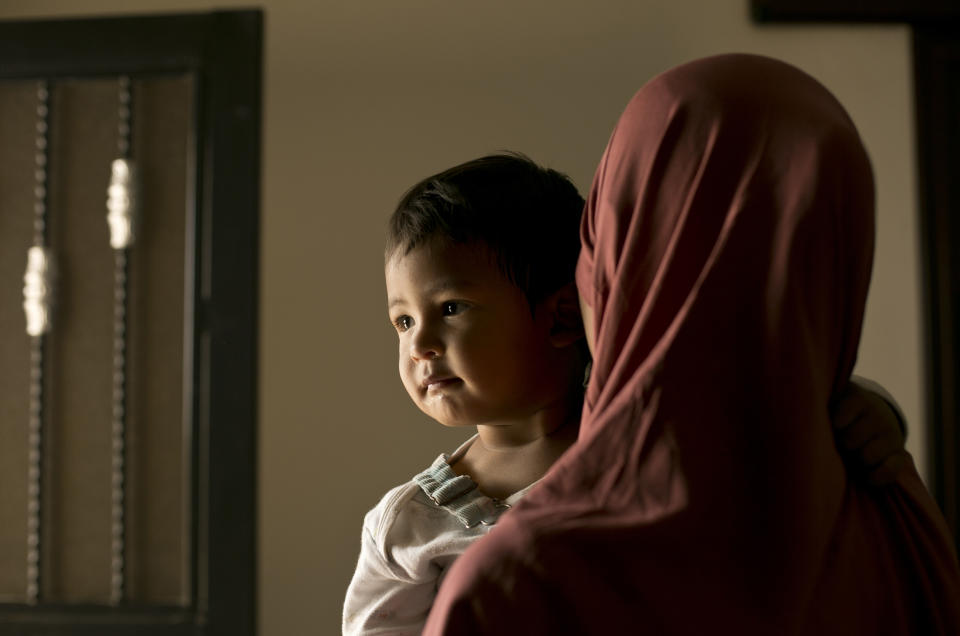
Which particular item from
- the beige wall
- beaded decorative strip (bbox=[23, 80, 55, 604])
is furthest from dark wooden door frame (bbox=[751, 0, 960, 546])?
beaded decorative strip (bbox=[23, 80, 55, 604])

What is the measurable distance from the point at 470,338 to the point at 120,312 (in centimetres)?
140

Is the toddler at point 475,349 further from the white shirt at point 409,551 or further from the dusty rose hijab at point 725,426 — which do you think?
the dusty rose hijab at point 725,426

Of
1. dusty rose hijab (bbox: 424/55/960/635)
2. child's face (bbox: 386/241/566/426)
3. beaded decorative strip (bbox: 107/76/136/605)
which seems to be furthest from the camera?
beaded decorative strip (bbox: 107/76/136/605)

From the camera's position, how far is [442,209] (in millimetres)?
1048

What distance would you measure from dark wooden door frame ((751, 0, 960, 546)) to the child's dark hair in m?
1.51

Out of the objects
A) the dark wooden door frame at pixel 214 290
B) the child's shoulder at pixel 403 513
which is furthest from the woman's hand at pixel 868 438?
the dark wooden door frame at pixel 214 290

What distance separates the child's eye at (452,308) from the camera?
103cm

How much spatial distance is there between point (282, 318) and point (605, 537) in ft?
6.38

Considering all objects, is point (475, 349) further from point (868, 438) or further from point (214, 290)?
point (214, 290)

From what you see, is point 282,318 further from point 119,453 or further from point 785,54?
point 785,54

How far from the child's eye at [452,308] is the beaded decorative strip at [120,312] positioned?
135 cm

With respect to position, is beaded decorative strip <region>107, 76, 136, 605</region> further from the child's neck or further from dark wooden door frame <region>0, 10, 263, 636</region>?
the child's neck

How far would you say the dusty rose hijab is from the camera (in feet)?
1.72

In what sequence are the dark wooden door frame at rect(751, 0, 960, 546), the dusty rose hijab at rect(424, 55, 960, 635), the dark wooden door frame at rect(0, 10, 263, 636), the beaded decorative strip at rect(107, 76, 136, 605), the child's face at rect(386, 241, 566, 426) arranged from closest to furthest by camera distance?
the dusty rose hijab at rect(424, 55, 960, 635), the child's face at rect(386, 241, 566, 426), the dark wooden door frame at rect(0, 10, 263, 636), the beaded decorative strip at rect(107, 76, 136, 605), the dark wooden door frame at rect(751, 0, 960, 546)
